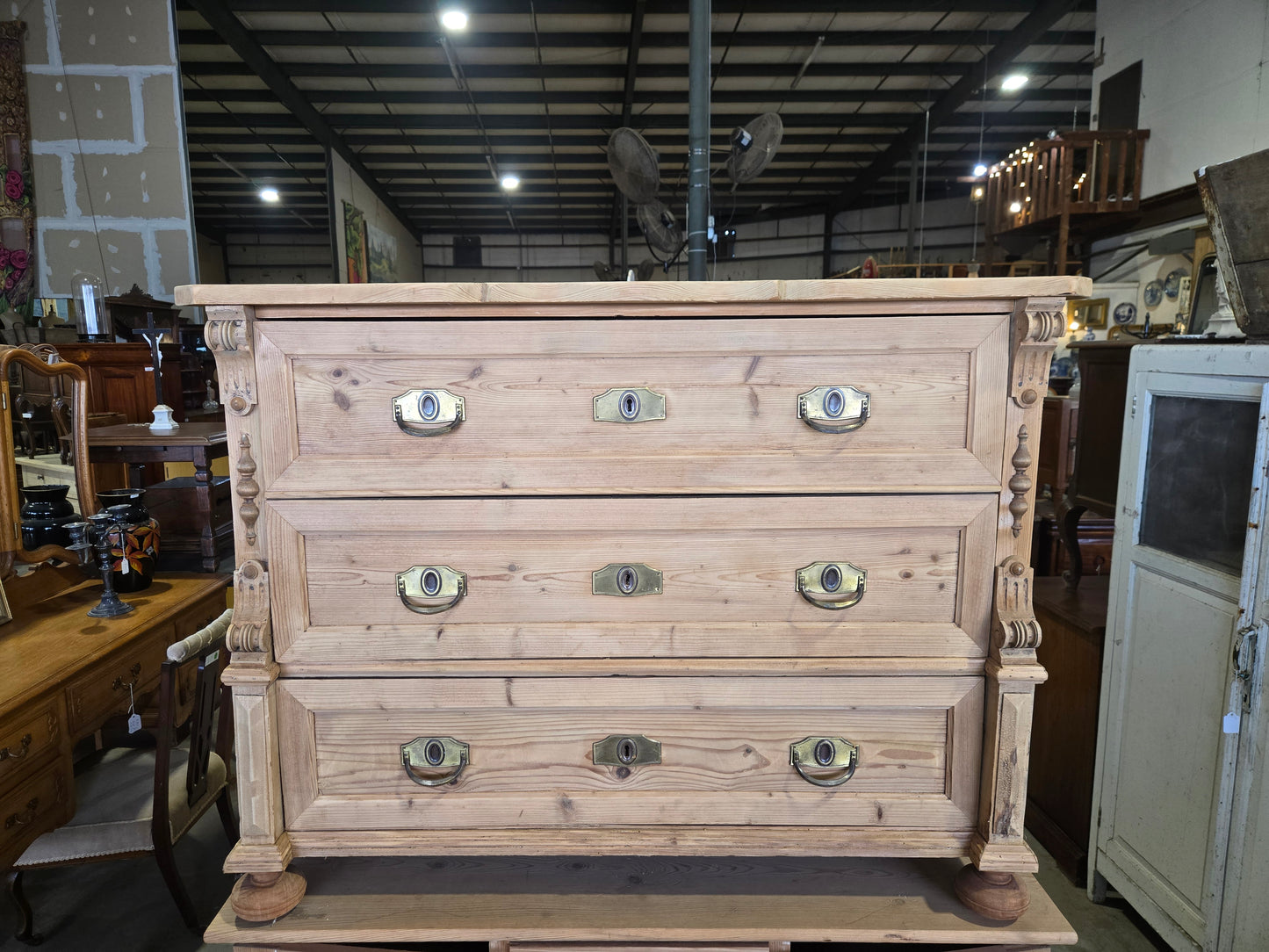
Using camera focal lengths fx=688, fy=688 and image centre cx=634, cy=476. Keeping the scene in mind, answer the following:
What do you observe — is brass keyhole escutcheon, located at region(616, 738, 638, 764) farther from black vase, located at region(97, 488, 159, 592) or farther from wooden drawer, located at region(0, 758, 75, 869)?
black vase, located at region(97, 488, 159, 592)

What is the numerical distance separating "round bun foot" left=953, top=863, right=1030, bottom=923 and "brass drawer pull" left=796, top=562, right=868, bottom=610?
0.59 metres

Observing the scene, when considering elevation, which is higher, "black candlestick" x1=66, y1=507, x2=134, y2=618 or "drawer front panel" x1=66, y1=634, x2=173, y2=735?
"black candlestick" x1=66, y1=507, x2=134, y2=618

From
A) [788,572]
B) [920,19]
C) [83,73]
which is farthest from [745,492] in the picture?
[920,19]

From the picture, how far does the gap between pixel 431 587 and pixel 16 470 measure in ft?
6.60

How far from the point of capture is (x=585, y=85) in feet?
26.9

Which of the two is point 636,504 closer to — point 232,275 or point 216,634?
point 216,634

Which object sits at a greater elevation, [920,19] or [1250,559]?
[920,19]

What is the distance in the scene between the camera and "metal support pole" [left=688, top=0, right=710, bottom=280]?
210cm

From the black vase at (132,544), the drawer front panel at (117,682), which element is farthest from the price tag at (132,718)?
the black vase at (132,544)

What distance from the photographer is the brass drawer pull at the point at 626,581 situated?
4.11ft

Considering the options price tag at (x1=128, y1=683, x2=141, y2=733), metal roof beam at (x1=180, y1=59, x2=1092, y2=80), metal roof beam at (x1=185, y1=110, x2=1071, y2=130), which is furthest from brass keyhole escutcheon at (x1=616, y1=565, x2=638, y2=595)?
metal roof beam at (x1=185, y1=110, x2=1071, y2=130)

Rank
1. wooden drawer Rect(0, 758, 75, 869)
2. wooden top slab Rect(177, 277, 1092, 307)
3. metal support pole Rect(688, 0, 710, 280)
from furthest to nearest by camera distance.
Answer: metal support pole Rect(688, 0, 710, 280), wooden drawer Rect(0, 758, 75, 869), wooden top slab Rect(177, 277, 1092, 307)

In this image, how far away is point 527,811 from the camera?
4.26 feet

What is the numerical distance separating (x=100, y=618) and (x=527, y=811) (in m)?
1.86
